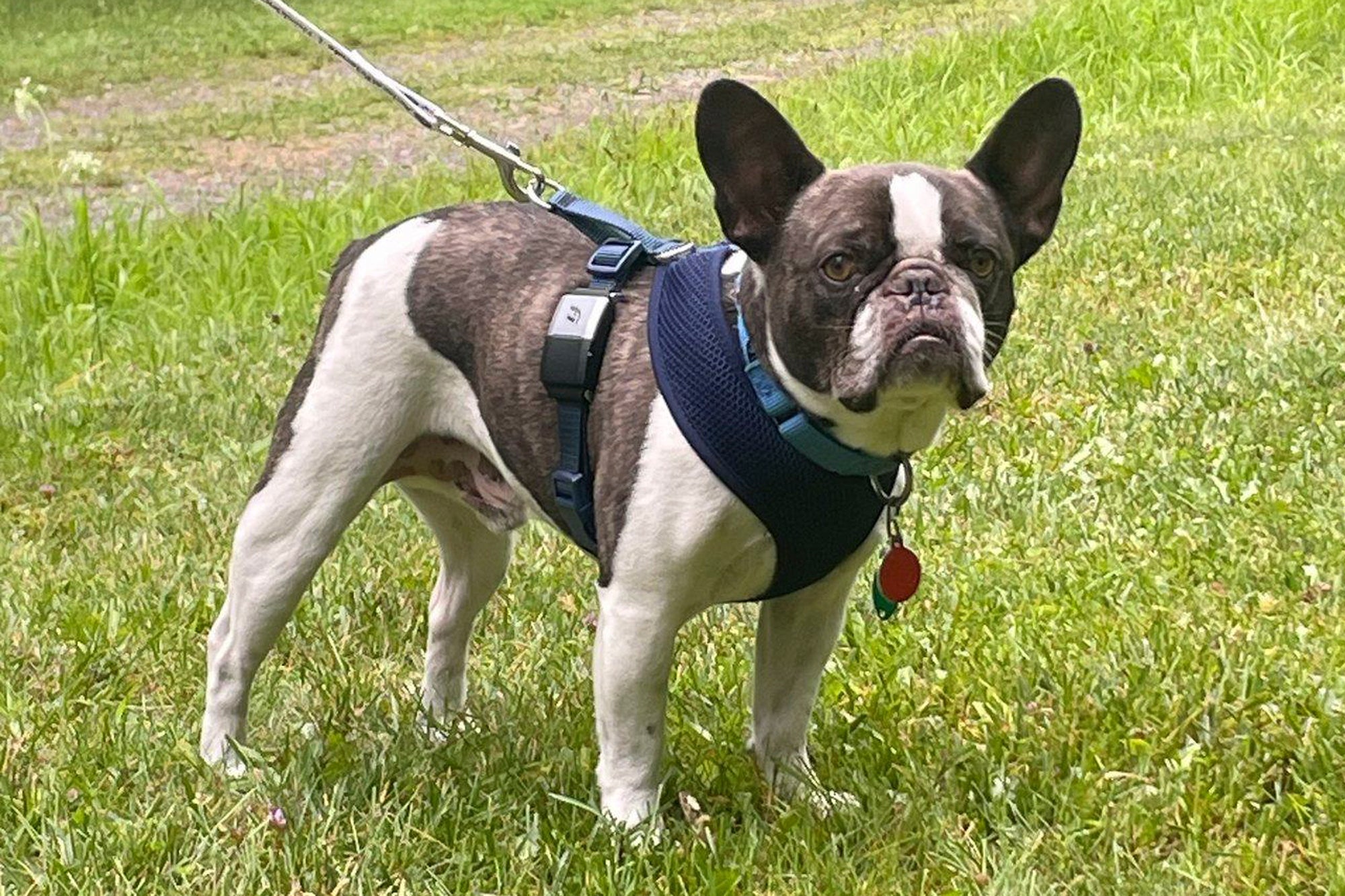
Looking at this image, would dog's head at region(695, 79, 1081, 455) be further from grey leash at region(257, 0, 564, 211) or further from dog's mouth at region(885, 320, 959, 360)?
grey leash at region(257, 0, 564, 211)

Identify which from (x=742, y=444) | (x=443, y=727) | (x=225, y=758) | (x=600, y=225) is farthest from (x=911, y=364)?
(x=225, y=758)

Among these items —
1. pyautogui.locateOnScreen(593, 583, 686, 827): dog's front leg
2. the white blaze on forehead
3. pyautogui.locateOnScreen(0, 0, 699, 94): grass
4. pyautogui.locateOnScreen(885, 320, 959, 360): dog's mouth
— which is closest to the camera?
pyautogui.locateOnScreen(885, 320, 959, 360): dog's mouth

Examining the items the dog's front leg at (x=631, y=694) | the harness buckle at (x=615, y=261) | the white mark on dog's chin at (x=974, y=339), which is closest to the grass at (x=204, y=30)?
the harness buckle at (x=615, y=261)

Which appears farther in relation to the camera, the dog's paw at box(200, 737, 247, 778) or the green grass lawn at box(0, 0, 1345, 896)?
the dog's paw at box(200, 737, 247, 778)

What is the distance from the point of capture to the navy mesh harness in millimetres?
3053

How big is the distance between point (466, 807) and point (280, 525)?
0.66 metres

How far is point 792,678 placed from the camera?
3.53 meters

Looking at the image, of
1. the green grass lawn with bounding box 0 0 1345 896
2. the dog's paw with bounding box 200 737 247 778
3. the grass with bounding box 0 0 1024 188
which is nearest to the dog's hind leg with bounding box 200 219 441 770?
the dog's paw with bounding box 200 737 247 778

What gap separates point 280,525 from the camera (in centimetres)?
367

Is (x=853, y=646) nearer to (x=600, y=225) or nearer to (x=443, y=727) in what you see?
(x=443, y=727)

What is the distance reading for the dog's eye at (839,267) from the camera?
291cm

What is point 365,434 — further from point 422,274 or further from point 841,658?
point 841,658

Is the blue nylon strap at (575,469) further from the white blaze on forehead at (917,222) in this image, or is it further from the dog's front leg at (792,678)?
the white blaze on forehead at (917,222)

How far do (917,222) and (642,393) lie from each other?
58 cm
